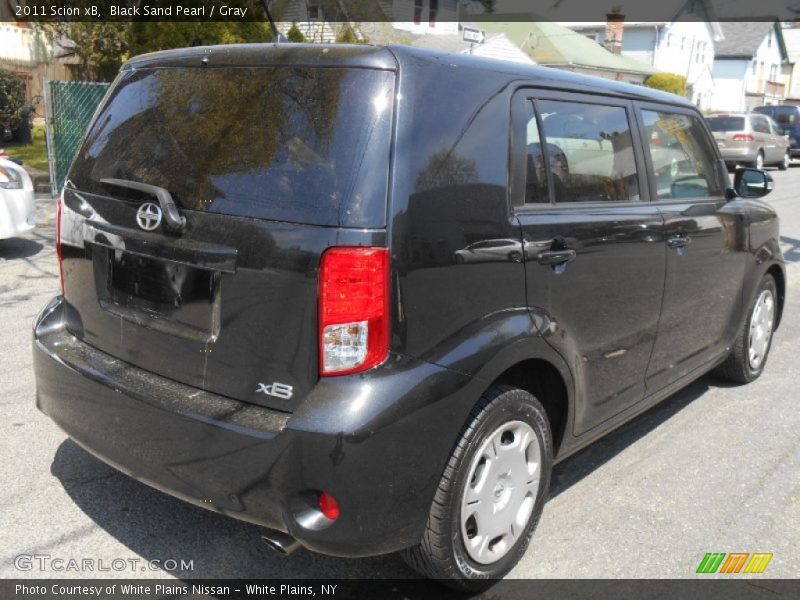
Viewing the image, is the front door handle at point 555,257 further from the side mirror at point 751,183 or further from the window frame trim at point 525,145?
the side mirror at point 751,183

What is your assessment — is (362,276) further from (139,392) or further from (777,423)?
(777,423)

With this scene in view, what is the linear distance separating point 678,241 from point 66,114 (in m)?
11.1

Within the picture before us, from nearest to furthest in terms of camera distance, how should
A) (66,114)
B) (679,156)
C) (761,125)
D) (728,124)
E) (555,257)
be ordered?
(555,257)
(679,156)
(66,114)
(728,124)
(761,125)

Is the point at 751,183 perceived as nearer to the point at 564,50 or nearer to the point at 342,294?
the point at 342,294

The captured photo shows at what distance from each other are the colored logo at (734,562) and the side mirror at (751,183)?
2444 mm

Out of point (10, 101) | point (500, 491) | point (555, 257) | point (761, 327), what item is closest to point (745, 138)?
point (10, 101)

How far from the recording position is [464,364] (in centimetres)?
274

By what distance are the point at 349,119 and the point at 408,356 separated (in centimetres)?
78

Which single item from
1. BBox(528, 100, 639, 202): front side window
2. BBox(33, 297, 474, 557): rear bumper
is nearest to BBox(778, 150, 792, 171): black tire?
BBox(528, 100, 639, 202): front side window

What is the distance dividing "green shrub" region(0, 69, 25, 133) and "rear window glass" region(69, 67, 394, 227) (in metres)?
17.9

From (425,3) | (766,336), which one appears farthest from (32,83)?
(766,336)

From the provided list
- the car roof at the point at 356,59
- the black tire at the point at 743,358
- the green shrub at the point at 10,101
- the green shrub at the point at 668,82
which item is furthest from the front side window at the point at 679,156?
the green shrub at the point at 668,82

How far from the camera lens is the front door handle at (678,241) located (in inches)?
157

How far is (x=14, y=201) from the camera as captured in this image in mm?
7934
